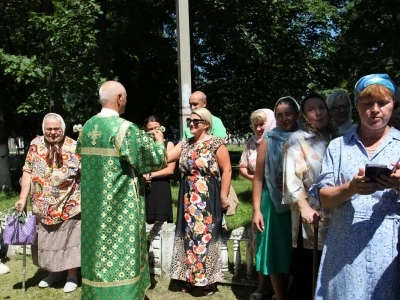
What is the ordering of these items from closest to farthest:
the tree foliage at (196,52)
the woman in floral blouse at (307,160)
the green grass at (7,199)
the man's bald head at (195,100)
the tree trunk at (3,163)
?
the woman in floral blouse at (307,160)
the man's bald head at (195,100)
the tree foliage at (196,52)
the green grass at (7,199)
the tree trunk at (3,163)

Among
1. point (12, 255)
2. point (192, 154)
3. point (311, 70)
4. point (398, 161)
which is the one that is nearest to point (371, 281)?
point (398, 161)

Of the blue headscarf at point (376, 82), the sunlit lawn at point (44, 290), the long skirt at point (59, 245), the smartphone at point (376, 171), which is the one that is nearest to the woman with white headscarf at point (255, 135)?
the sunlit lawn at point (44, 290)

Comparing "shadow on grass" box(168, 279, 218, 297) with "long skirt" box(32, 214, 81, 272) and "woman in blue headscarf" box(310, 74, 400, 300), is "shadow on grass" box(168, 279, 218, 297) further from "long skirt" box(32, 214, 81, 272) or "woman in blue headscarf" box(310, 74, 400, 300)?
"woman in blue headscarf" box(310, 74, 400, 300)

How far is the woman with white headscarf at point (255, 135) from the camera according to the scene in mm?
4348

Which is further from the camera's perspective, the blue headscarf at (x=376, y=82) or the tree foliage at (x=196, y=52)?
the tree foliage at (x=196, y=52)

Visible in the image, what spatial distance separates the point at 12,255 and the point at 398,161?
557 cm

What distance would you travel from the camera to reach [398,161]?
6.56 feet

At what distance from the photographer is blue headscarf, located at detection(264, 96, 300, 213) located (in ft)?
11.7

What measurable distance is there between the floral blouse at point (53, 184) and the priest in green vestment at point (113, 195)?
107 cm

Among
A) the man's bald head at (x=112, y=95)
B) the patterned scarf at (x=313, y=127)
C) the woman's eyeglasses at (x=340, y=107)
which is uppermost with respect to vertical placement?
the man's bald head at (x=112, y=95)

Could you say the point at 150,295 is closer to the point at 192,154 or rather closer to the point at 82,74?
the point at 192,154

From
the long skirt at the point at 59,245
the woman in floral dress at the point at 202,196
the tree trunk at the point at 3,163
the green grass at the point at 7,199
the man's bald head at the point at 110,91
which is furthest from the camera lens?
the tree trunk at the point at 3,163

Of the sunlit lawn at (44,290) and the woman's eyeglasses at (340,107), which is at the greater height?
the woman's eyeglasses at (340,107)

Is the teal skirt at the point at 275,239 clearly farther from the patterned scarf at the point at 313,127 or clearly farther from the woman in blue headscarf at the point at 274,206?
the patterned scarf at the point at 313,127
